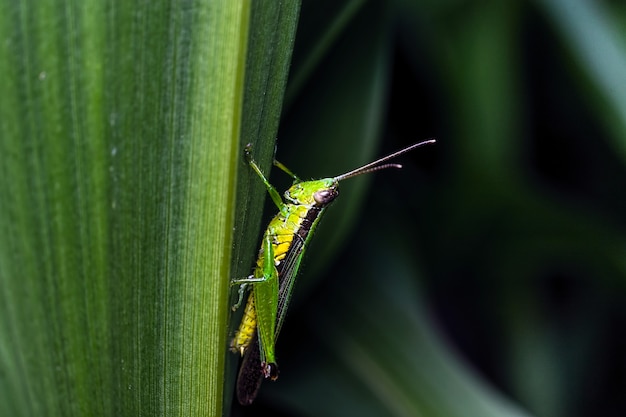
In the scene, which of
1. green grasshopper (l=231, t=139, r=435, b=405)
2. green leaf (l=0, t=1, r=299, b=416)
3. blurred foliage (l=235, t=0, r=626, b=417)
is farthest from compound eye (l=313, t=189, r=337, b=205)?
green leaf (l=0, t=1, r=299, b=416)

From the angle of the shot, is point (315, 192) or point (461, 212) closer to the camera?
point (315, 192)

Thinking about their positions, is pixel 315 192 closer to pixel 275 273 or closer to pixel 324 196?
pixel 324 196

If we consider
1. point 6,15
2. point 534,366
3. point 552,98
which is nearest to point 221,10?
point 6,15

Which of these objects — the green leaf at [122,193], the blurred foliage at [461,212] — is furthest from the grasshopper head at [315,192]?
the green leaf at [122,193]

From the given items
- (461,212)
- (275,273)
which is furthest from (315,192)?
(461,212)

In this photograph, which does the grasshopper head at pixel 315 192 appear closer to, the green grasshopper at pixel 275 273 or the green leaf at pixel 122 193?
the green grasshopper at pixel 275 273

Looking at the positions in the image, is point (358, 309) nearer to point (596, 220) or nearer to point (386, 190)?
point (386, 190)
